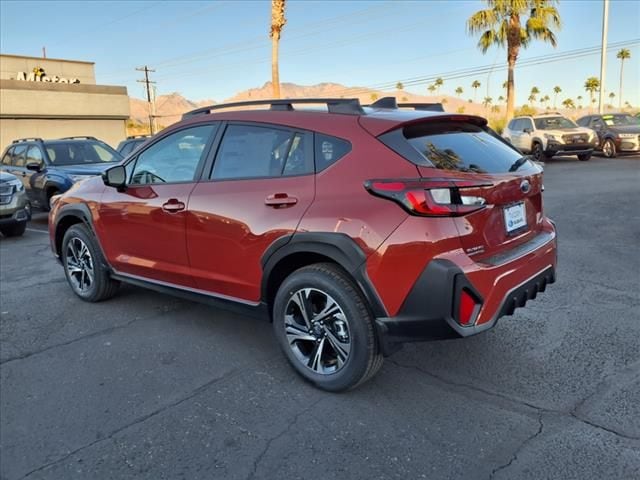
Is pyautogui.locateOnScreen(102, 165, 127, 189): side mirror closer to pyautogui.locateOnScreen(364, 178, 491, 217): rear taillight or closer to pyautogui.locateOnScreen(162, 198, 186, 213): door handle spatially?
pyautogui.locateOnScreen(162, 198, 186, 213): door handle

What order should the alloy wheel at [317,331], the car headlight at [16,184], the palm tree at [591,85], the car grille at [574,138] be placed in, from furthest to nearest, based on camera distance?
the palm tree at [591,85] < the car grille at [574,138] < the car headlight at [16,184] < the alloy wheel at [317,331]

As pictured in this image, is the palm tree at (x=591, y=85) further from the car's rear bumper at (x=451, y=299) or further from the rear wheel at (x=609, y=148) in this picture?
the car's rear bumper at (x=451, y=299)

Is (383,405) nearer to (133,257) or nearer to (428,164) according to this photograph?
(428,164)

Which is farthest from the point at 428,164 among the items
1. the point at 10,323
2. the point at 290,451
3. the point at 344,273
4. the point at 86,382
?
the point at 10,323

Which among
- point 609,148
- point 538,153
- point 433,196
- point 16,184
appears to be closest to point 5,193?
point 16,184

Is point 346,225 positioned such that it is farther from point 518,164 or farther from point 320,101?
point 518,164

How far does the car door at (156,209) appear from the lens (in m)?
4.07

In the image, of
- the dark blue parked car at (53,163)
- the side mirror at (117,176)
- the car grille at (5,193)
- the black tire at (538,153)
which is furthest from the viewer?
the black tire at (538,153)

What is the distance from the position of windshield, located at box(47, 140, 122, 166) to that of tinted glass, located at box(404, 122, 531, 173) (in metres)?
9.69

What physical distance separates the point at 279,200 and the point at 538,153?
1861 centimetres

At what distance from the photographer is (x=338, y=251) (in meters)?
3.11

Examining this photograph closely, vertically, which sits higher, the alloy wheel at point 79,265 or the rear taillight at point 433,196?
the rear taillight at point 433,196

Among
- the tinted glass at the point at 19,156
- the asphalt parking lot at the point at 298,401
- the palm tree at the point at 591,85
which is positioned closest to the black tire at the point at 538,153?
the asphalt parking lot at the point at 298,401

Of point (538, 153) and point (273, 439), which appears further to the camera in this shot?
point (538, 153)
